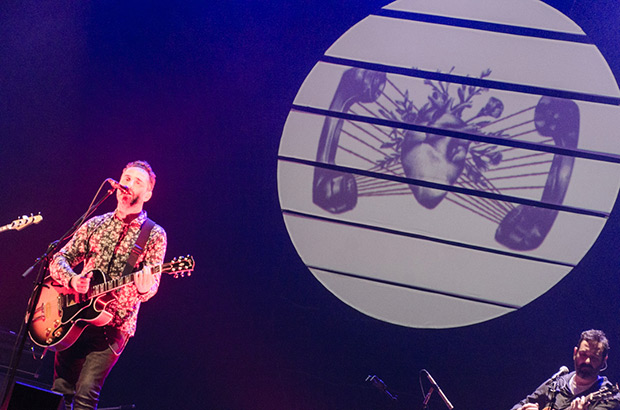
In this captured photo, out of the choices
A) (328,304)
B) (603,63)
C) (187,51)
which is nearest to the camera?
(603,63)

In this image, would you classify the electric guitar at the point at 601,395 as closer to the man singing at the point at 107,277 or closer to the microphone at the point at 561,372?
the microphone at the point at 561,372

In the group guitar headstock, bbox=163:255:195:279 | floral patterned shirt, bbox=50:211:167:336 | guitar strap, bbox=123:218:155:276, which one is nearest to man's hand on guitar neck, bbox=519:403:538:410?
guitar headstock, bbox=163:255:195:279

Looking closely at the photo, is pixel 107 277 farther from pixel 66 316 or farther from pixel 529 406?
pixel 529 406

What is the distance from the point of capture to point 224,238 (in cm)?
461

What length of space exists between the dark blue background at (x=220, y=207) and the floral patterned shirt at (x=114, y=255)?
1.21m

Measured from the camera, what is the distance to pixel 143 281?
3230 mm

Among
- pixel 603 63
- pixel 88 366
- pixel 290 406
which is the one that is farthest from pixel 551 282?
pixel 88 366

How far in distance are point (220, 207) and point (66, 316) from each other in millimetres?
1653

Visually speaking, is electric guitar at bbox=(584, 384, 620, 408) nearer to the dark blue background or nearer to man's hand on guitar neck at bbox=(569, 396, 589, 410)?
man's hand on guitar neck at bbox=(569, 396, 589, 410)

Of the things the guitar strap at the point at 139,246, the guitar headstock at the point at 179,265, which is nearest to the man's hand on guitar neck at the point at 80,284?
the guitar strap at the point at 139,246

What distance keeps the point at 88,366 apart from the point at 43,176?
2344 millimetres

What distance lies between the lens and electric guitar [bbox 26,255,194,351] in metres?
3.16

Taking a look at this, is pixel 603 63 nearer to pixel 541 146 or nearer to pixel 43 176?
pixel 541 146

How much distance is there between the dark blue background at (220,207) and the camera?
13.7 ft
